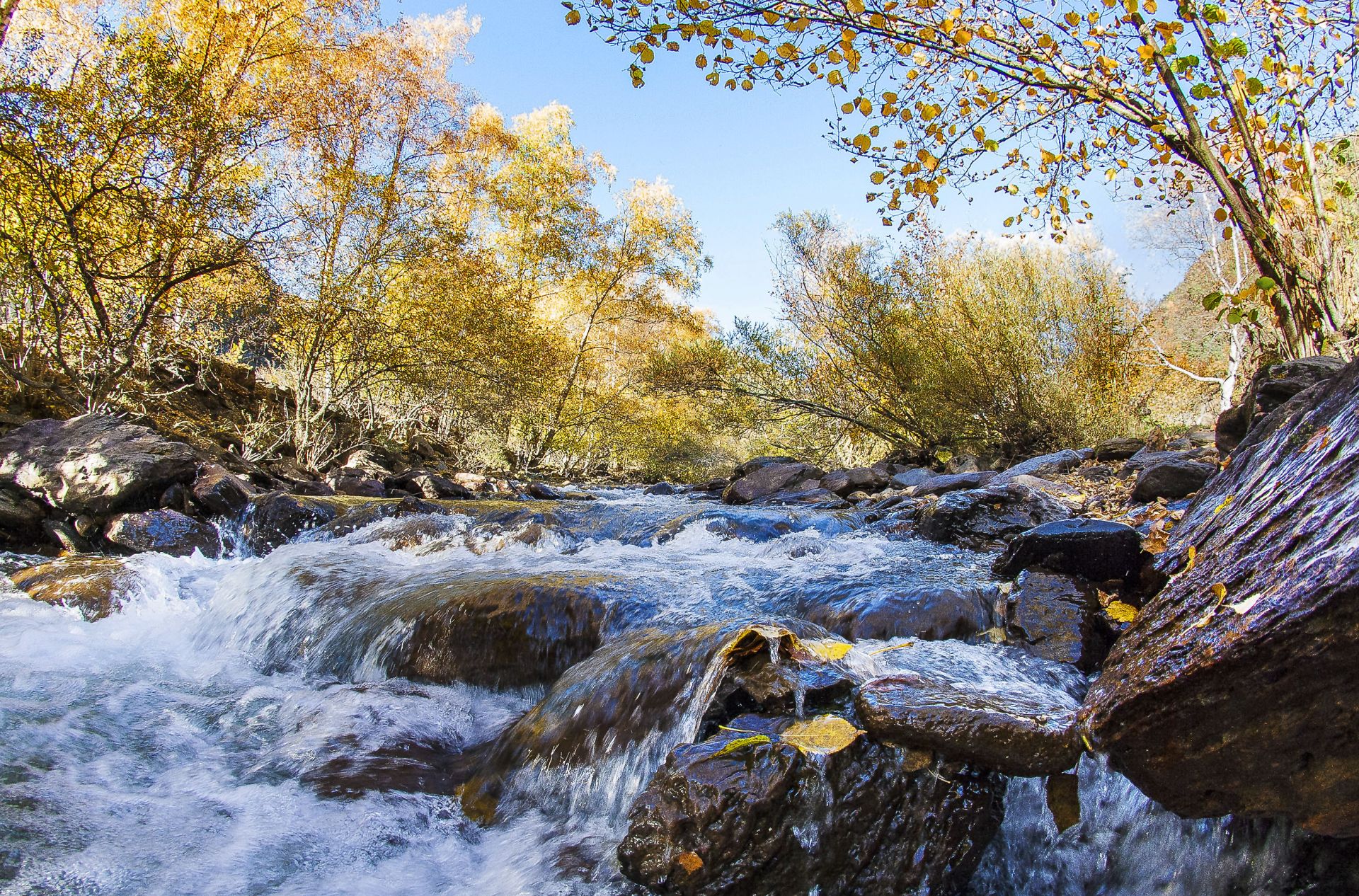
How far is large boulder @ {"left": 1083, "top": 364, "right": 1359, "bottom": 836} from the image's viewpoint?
1032mm

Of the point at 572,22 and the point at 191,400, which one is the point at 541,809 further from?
the point at 191,400

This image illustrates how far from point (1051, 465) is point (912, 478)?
7.38 ft

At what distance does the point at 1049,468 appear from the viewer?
7730 millimetres

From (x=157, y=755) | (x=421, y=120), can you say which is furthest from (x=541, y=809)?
(x=421, y=120)

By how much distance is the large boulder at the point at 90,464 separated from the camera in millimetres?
5172

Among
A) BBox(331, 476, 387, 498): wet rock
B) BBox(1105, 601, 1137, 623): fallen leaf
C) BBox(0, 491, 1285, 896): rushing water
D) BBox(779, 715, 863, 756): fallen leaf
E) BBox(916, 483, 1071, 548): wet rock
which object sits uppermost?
BBox(331, 476, 387, 498): wet rock

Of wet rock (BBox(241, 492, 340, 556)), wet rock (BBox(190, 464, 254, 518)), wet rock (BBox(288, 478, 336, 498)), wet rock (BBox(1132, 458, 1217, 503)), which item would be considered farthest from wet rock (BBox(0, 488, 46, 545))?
wet rock (BBox(1132, 458, 1217, 503))

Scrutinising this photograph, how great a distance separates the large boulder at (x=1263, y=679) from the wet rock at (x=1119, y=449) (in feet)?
22.9

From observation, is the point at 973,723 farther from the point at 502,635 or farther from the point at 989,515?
the point at 989,515

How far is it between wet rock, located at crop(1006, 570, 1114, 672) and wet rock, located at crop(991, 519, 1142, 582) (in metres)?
0.11

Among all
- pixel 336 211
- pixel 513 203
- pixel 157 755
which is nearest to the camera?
pixel 157 755

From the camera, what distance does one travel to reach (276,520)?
5871mm

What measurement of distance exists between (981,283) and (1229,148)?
22.0 ft

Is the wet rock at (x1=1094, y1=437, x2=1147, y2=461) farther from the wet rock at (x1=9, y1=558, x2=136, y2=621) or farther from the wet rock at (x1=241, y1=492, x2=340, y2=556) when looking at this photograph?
the wet rock at (x1=9, y1=558, x2=136, y2=621)
